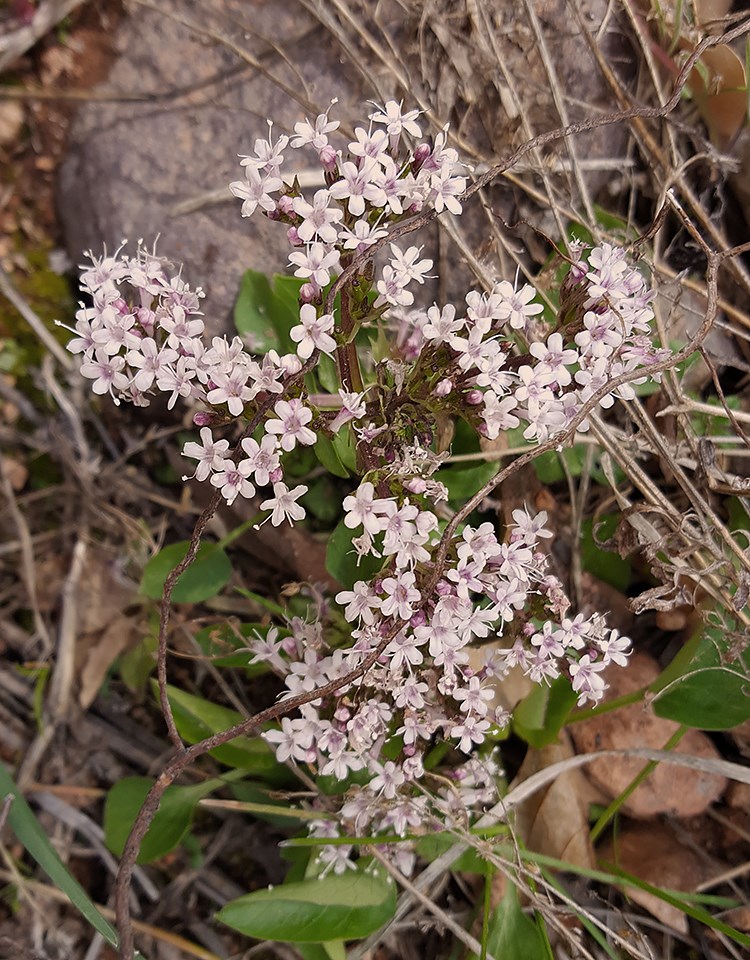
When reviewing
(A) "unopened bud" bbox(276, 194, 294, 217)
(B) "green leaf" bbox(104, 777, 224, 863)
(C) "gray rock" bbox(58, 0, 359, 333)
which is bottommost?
(B) "green leaf" bbox(104, 777, 224, 863)

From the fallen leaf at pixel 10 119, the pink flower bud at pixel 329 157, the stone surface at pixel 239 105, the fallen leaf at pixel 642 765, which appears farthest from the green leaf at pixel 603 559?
the fallen leaf at pixel 10 119

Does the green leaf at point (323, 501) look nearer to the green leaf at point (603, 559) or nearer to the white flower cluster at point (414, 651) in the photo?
the white flower cluster at point (414, 651)

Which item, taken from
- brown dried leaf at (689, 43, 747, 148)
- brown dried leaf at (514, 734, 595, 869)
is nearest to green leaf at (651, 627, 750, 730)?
brown dried leaf at (514, 734, 595, 869)

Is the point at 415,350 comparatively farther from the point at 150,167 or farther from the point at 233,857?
the point at 233,857

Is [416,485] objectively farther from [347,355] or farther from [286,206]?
[286,206]

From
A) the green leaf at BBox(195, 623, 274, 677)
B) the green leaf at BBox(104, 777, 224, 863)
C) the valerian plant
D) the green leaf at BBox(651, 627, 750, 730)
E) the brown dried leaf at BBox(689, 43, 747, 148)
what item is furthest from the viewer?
the brown dried leaf at BBox(689, 43, 747, 148)

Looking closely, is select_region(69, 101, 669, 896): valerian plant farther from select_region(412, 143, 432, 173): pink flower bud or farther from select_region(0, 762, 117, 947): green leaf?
select_region(0, 762, 117, 947): green leaf

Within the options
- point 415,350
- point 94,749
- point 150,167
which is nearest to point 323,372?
point 415,350
